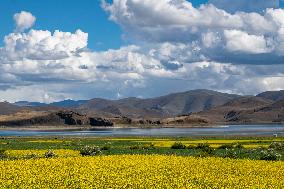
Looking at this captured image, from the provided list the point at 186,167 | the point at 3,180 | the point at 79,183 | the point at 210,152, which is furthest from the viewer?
the point at 210,152

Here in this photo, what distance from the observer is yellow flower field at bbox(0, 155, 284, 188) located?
28.9m

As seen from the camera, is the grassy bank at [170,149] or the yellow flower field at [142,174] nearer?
the yellow flower field at [142,174]

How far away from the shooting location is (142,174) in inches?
1331

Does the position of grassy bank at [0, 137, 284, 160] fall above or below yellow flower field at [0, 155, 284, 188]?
above

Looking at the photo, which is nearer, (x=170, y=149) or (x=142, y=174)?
(x=142, y=174)

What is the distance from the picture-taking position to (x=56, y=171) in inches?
1400

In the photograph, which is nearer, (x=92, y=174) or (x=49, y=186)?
(x=49, y=186)

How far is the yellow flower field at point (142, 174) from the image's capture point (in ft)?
95.0

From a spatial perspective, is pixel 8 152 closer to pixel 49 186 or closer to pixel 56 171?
pixel 56 171

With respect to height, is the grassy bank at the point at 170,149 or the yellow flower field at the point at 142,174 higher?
the grassy bank at the point at 170,149

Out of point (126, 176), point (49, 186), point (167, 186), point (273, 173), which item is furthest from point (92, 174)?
point (273, 173)

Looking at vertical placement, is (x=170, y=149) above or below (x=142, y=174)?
above

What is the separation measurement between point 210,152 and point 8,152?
2350 centimetres

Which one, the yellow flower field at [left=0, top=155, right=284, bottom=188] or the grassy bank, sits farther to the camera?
the grassy bank
